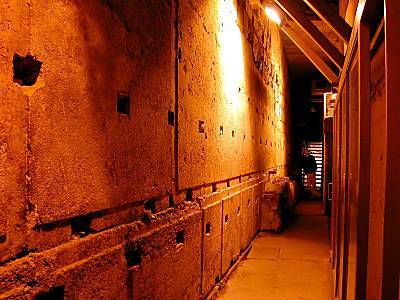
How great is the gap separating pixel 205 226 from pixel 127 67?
2.05 metres

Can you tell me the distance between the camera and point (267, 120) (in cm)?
914

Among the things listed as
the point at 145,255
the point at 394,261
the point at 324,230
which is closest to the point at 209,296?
the point at 145,255

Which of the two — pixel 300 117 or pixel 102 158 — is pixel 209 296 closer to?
pixel 102 158

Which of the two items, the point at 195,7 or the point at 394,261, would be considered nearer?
the point at 394,261

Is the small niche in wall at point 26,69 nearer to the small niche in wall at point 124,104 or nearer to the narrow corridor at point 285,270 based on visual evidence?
the small niche in wall at point 124,104

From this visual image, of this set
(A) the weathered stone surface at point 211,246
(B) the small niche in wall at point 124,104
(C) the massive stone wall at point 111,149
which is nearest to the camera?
(C) the massive stone wall at point 111,149

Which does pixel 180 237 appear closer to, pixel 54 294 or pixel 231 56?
pixel 54 294

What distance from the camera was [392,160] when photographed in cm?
117

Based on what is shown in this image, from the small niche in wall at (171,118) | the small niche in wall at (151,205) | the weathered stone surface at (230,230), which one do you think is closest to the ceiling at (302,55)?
the weathered stone surface at (230,230)

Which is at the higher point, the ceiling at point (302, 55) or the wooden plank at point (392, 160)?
the ceiling at point (302, 55)

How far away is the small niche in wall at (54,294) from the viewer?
1632mm

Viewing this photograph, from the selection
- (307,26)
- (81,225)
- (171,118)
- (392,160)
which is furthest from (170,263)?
(307,26)

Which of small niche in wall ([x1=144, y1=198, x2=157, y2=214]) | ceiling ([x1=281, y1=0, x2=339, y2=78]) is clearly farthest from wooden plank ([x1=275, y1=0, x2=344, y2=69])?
ceiling ([x1=281, y1=0, x2=339, y2=78])

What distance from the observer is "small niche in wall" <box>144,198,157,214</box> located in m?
2.69
